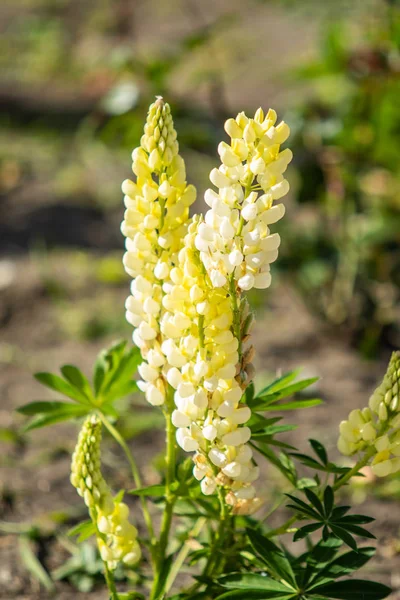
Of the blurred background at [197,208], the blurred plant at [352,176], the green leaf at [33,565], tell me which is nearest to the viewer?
the green leaf at [33,565]

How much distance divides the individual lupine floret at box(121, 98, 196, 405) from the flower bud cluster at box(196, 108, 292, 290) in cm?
10

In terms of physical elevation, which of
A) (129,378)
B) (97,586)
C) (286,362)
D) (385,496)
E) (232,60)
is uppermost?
(232,60)

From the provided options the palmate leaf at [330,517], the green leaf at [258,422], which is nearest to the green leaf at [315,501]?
the palmate leaf at [330,517]

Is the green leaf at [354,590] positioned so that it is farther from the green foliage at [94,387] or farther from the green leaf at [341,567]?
the green foliage at [94,387]

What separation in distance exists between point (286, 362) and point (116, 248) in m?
1.10

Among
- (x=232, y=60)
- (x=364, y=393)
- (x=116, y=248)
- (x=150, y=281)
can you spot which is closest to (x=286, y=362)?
(x=364, y=393)

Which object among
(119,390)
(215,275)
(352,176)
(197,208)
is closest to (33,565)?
(119,390)

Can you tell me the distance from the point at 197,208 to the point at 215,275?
2599mm

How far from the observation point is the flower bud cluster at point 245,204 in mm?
974

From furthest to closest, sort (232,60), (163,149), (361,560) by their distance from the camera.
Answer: (232,60) → (361,560) → (163,149)

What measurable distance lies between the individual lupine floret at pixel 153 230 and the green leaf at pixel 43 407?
0.32m

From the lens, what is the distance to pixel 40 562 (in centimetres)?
169

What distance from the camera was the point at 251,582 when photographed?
1112mm

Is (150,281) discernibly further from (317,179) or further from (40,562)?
(317,179)
